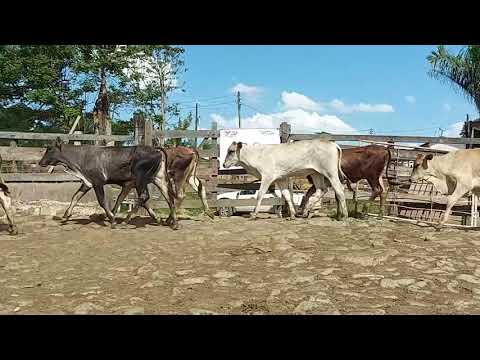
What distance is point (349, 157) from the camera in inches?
418

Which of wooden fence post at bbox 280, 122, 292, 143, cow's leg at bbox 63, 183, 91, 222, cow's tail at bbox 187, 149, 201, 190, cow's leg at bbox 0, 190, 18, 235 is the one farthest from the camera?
wooden fence post at bbox 280, 122, 292, 143

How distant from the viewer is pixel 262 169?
10.4 meters

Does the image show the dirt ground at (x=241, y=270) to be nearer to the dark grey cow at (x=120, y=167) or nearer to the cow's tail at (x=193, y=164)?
the dark grey cow at (x=120, y=167)

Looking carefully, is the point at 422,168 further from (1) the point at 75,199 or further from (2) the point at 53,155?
(2) the point at 53,155

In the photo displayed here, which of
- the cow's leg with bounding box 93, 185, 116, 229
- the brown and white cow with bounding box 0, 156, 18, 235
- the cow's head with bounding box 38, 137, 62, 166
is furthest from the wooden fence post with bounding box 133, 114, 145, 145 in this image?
the brown and white cow with bounding box 0, 156, 18, 235

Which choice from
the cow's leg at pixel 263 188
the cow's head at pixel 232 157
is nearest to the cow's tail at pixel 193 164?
the cow's head at pixel 232 157

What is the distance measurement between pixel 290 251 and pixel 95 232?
3.60m

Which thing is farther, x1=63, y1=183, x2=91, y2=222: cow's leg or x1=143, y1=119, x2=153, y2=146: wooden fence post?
x1=143, y1=119, x2=153, y2=146: wooden fence post

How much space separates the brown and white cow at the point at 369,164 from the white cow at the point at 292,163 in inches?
20.6

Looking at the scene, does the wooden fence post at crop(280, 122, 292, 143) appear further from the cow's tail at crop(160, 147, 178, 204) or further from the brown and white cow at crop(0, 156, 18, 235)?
the brown and white cow at crop(0, 156, 18, 235)

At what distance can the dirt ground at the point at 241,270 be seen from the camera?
450 cm

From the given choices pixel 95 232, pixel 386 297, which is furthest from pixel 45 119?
pixel 386 297

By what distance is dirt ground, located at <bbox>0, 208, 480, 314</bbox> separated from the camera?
177 inches

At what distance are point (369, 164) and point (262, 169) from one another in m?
2.45
